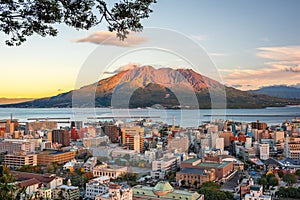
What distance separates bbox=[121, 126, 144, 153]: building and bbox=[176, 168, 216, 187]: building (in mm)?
2584

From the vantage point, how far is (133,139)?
358 inches

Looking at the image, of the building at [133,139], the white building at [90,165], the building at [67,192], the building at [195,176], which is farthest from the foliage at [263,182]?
the building at [133,139]

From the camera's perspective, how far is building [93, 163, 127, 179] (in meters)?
6.16

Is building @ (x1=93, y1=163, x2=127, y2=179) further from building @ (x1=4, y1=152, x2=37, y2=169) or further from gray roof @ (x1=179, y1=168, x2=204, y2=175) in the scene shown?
building @ (x1=4, y1=152, x2=37, y2=169)

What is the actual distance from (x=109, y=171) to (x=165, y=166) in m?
1.22

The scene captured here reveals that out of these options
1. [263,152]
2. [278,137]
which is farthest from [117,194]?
[278,137]

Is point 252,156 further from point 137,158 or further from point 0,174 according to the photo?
point 0,174

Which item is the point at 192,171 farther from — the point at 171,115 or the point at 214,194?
the point at 171,115

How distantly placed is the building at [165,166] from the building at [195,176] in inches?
17.9

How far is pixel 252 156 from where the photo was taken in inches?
337

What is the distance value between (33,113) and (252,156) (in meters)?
20.6

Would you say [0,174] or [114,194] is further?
[114,194]

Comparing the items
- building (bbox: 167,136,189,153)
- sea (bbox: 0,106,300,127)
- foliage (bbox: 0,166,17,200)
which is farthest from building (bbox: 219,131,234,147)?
foliage (bbox: 0,166,17,200)

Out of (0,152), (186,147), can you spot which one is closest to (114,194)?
(186,147)
